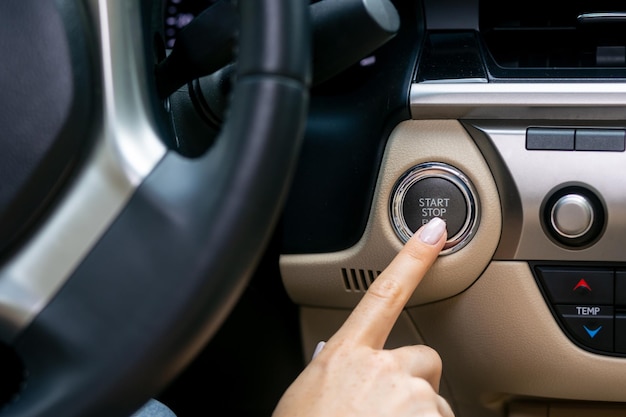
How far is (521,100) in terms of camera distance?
74 centimetres

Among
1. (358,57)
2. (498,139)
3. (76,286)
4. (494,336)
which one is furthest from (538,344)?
(76,286)

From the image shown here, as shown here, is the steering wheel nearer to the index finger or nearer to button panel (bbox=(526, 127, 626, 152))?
the index finger

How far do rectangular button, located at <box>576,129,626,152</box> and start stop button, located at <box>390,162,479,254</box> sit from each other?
0.37 ft

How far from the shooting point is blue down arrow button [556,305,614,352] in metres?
0.77

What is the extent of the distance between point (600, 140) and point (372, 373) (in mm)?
321

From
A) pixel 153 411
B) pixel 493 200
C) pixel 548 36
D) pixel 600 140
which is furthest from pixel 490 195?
pixel 153 411

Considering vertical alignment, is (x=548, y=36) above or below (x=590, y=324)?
above

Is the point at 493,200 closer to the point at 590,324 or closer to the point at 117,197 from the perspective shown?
the point at 590,324

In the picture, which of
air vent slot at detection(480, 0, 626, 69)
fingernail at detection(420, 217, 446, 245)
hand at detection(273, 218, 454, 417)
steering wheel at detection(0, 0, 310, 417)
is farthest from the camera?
air vent slot at detection(480, 0, 626, 69)

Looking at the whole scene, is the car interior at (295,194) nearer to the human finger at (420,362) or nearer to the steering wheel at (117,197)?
the steering wheel at (117,197)

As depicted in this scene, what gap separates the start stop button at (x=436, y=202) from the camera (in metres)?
0.76

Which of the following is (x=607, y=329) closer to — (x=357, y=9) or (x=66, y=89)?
(x=357, y=9)

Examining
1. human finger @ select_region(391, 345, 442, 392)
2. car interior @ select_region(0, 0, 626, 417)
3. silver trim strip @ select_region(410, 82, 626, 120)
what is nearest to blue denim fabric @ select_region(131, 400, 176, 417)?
car interior @ select_region(0, 0, 626, 417)

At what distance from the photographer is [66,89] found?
507 millimetres
